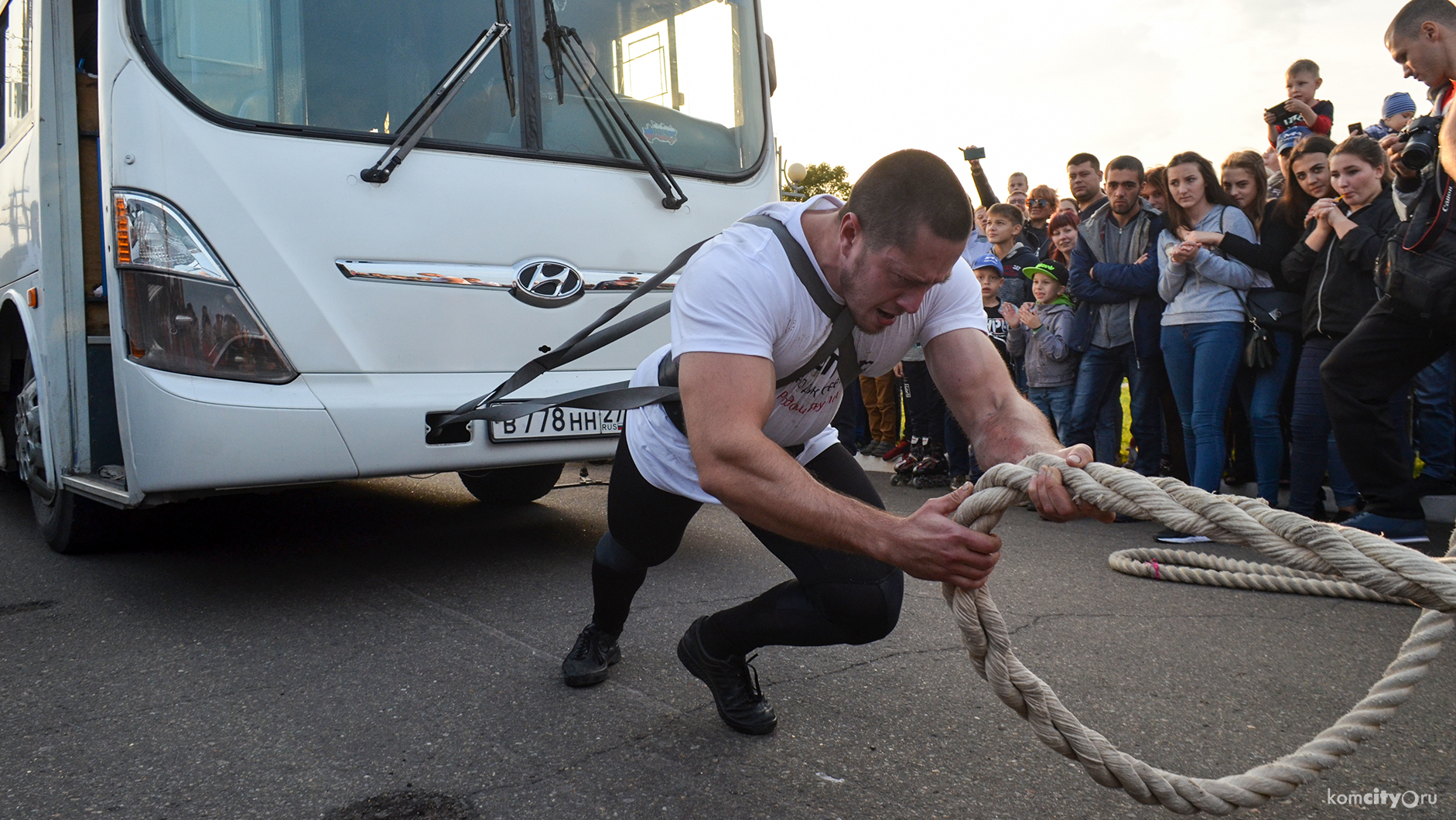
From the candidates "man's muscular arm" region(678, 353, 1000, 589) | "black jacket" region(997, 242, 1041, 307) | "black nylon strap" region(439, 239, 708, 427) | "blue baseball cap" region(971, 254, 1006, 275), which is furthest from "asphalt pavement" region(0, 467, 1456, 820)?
"blue baseball cap" region(971, 254, 1006, 275)

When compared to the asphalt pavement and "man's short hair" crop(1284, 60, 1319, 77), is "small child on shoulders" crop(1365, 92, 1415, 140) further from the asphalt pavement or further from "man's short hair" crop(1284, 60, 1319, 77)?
the asphalt pavement

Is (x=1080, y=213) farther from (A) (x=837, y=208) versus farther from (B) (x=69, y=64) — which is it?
(B) (x=69, y=64)

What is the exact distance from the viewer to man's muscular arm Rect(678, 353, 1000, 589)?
174cm

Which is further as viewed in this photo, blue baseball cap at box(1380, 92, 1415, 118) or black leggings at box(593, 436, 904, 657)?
blue baseball cap at box(1380, 92, 1415, 118)

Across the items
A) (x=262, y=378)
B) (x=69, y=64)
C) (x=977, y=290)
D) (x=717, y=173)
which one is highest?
(x=69, y=64)

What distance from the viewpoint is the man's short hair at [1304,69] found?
5.96m

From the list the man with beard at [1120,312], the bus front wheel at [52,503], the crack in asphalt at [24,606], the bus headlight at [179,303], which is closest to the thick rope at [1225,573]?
the man with beard at [1120,312]

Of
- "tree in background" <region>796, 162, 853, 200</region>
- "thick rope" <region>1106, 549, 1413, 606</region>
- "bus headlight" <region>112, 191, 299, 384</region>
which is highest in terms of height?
"tree in background" <region>796, 162, 853, 200</region>

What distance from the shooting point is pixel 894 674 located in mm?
2969

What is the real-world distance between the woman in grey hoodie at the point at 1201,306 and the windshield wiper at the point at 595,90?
2.64 metres

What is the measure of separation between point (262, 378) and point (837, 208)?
212cm

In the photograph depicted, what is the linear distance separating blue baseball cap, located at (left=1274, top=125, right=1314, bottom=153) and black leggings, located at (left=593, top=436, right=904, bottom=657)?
13.1 feet

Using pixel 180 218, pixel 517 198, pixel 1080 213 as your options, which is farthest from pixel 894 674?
pixel 1080 213

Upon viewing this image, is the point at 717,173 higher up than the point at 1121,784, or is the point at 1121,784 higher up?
the point at 717,173
